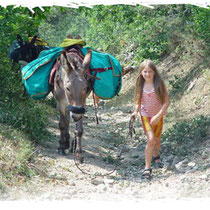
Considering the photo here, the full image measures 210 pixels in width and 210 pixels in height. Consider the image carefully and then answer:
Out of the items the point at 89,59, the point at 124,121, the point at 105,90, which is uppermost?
the point at 89,59

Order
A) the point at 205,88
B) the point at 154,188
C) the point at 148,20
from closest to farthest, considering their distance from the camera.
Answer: the point at 154,188, the point at 205,88, the point at 148,20

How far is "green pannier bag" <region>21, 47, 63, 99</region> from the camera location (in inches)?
301

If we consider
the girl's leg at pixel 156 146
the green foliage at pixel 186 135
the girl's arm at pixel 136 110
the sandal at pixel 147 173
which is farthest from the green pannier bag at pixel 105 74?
the sandal at pixel 147 173

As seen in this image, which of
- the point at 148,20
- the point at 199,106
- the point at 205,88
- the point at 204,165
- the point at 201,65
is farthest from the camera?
the point at 148,20

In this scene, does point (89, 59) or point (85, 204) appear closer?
point (85, 204)

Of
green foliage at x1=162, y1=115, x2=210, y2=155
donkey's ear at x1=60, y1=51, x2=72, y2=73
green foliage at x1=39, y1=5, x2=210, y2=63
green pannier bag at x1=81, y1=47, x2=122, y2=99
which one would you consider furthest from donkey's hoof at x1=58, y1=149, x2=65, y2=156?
green foliage at x1=39, y1=5, x2=210, y2=63

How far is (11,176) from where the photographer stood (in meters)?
5.49

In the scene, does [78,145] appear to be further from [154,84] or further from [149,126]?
[154,84]

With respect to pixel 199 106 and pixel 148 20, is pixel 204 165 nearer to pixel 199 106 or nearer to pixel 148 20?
pixel 199 106

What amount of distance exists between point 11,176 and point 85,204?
172 centimetres

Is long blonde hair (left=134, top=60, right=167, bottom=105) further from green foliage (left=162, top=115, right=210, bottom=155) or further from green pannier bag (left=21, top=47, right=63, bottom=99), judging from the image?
green pannier bag (left=21, top=47, right=63, bottom=99)

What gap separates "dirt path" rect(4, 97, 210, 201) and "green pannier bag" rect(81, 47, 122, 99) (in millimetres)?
1260

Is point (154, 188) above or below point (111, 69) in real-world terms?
below

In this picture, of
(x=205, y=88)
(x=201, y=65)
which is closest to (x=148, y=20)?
(x=201, y=65)
